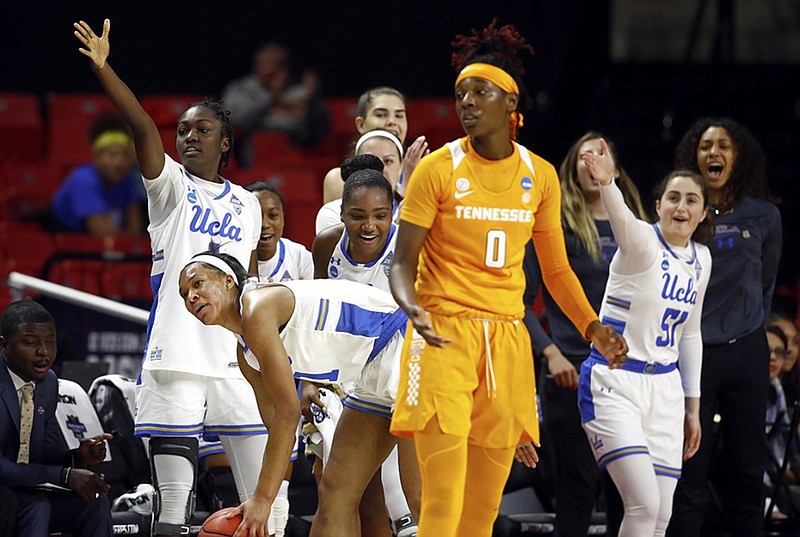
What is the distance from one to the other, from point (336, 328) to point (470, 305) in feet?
2.34

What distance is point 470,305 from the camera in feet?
14.0

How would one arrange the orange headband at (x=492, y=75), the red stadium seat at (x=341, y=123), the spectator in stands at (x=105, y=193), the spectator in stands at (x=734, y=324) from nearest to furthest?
the orange headband at (x=492, y=75) < the spectator in stands at (x=734, y=324) < the spectator in stands at (x=105, y=193) < the red stadium seat at (x=341, y=123)

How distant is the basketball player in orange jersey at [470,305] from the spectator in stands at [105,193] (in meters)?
6.06

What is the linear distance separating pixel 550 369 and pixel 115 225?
5.16 m

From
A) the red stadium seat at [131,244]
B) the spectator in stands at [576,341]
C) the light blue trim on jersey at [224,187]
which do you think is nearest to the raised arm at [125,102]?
the light blue trim on jersey at [224,187]

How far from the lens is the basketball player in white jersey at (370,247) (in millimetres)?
5234

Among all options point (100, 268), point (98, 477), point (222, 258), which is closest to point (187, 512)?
point (98, 477)

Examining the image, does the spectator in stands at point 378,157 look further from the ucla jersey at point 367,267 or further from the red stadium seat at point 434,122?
the red stadium seat at point 434,122

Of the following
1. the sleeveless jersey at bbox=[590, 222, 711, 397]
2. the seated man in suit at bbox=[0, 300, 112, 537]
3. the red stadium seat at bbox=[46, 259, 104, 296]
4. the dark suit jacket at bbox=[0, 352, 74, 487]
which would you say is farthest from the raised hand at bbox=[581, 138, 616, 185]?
the red stadium seat at bbox=[46, 259, 104, 296]

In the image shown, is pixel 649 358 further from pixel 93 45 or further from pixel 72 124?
pixel 72 124

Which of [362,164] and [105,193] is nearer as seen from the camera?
[362,164]

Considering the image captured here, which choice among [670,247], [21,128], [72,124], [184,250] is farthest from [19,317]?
[21,128]

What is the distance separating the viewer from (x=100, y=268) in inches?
351

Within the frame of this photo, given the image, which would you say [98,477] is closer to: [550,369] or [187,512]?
[187,512]
